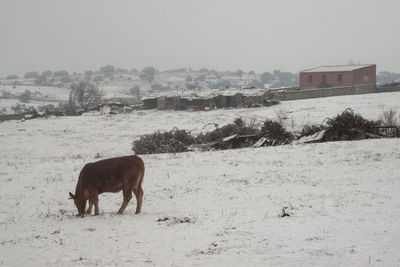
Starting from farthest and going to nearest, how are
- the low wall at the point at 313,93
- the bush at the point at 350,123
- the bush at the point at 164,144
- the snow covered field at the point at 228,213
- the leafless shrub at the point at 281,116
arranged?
the low wall at the point at 313,93
the leafless shrub at the point at 281,116
the bush at the point at 164,144
the bush at the point at 350,123
the snow covered field at the point at 228,213

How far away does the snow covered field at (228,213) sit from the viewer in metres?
6.62

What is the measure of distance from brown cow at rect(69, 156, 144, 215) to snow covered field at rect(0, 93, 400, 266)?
556 millimetres

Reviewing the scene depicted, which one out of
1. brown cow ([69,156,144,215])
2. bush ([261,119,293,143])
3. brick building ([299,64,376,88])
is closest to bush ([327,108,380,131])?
bush ([261,119,293,143])

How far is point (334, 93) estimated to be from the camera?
6262 cm

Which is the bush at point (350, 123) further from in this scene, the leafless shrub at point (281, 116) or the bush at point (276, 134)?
the leafless shrub at point (281, 116)

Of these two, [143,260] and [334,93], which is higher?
[334,93]

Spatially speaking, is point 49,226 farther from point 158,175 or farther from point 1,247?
point 158,175

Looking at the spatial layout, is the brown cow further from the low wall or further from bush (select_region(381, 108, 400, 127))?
the low wall

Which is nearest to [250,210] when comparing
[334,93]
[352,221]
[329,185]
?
[352,221]

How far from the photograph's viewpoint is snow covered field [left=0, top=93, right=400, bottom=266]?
21.7 feet

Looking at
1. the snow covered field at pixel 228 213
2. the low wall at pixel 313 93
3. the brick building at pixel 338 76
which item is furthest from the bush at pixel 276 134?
the brick building at pixel 338 76

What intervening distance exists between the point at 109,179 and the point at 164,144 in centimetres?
1482

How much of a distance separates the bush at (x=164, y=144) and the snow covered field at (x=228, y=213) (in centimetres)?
522

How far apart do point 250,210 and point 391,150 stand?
9161mm
